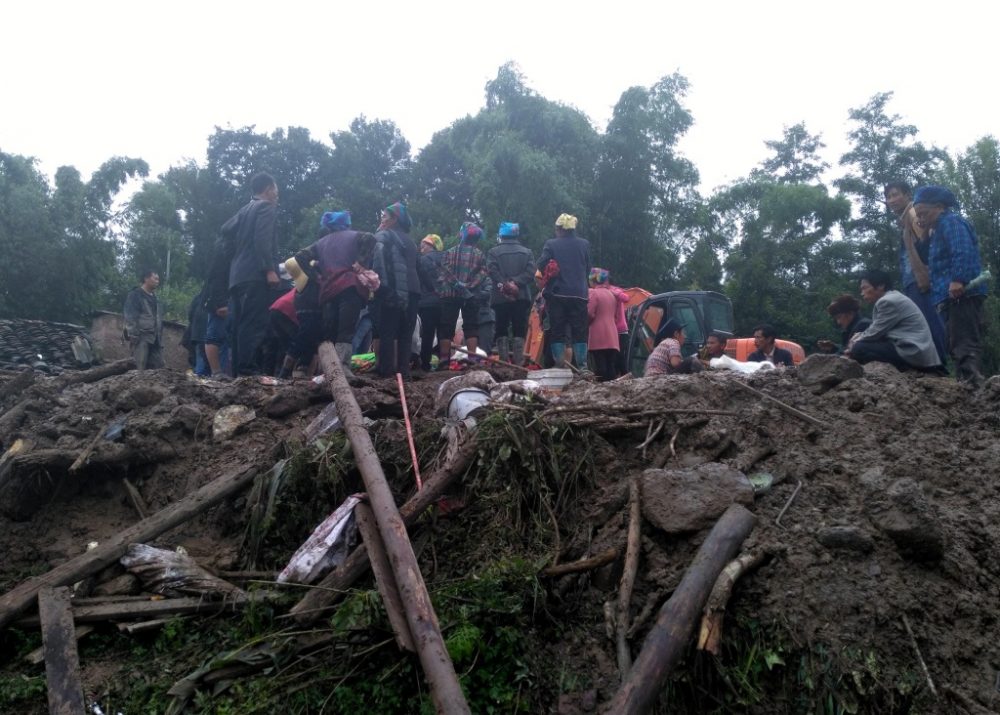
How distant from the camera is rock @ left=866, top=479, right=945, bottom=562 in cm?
398

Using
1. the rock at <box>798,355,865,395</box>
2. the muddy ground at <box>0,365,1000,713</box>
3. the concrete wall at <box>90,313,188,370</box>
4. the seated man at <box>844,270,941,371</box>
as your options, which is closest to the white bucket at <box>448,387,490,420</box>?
the muddy ground at <box>0,365,1000,713</box>

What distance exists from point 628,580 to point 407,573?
1089 mm

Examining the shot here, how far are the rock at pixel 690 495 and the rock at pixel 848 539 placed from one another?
47 cm

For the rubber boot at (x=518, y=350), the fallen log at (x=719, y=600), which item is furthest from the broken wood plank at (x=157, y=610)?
the rubber boot at (x=518, y=350)

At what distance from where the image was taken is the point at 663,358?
29.2 feet

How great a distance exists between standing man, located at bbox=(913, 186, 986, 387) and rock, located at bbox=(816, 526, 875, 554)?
9.54 feet

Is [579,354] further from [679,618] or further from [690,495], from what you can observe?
[679,618]

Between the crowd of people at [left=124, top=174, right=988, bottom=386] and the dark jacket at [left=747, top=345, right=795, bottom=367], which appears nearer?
the crowd of people at [left=124, top=174, right=988, bottom=386]

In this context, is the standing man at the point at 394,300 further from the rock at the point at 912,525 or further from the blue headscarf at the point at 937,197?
the rock at the point at 912,525

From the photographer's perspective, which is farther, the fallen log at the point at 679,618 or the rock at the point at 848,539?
the rock at the point at 848,539

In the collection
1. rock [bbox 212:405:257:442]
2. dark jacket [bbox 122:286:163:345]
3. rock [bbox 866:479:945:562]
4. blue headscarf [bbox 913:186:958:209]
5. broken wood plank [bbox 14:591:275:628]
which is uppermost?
blue headscarf [bbox 913:186:958:209]

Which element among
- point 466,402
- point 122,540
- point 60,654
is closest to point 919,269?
point 466,402

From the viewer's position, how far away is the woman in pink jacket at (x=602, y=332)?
30.3ft

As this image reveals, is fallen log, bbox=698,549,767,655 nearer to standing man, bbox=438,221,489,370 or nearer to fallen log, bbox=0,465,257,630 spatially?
fallen log, bbox=0,465,257,630
